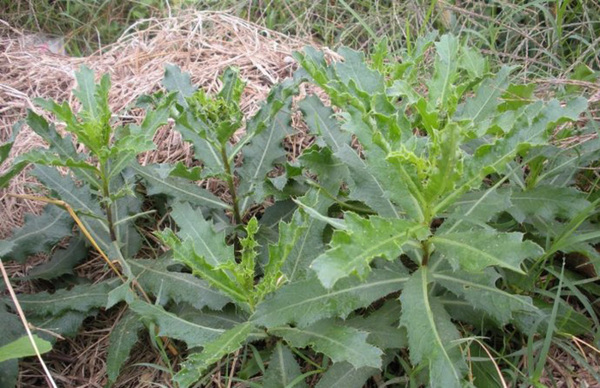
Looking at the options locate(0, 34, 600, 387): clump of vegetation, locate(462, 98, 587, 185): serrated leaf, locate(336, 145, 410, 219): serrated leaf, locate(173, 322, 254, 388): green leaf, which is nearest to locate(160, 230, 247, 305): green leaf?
locate(0, 34, 600, 387): clump of vegetation

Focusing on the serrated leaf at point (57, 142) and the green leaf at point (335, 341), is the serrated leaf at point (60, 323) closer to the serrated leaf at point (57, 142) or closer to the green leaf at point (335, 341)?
the serrated leaf at point (57, 142)

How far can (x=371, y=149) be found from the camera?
1.89 metres

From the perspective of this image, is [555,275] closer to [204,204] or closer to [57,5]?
[204,204]

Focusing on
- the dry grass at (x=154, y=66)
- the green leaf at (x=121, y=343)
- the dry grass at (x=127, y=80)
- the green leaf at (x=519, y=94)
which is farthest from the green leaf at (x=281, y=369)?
the green leaf at (x=519, y=94)

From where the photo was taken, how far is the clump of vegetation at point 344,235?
70.9 inches

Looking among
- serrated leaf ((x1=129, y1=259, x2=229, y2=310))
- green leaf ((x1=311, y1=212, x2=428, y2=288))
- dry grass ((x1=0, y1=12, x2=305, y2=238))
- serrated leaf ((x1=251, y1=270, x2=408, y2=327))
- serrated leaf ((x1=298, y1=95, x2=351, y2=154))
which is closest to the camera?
green leaf ((x1=311, y1=212, x2=428, y2=288))

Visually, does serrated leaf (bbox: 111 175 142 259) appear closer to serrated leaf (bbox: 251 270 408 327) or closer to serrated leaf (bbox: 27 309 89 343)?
serrated leaf (bbox: 27 309 89 343)

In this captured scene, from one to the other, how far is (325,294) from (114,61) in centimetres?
222

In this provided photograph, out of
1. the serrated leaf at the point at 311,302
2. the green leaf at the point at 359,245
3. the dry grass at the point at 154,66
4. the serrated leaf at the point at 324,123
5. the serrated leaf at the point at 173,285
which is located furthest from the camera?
the dry grass at the point at 154,66

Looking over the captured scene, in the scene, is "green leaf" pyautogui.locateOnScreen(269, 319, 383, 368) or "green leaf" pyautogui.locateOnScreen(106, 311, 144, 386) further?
"green leaf" pyautogui.locateOnScreen(106, 311, 144, 386)

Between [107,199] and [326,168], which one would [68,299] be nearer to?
[107,199]

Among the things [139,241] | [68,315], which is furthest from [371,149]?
[68,315]

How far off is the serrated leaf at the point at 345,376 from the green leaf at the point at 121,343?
0.69 meters

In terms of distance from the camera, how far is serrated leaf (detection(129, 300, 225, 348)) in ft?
6.57
